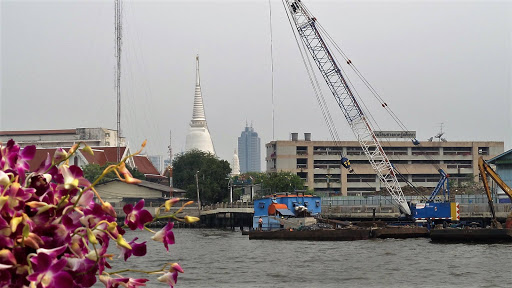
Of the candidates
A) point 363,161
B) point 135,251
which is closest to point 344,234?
point 135,251

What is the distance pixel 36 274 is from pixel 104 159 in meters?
122

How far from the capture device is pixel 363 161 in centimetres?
12888

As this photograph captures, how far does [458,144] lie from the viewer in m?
130

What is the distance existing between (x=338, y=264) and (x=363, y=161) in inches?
3547

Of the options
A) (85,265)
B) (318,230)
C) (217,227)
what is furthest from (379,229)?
(85,265)

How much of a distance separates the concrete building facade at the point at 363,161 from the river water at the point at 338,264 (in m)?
70.7

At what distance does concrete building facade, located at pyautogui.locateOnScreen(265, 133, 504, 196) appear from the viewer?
12781 cm

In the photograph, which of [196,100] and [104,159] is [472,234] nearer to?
[104,159]

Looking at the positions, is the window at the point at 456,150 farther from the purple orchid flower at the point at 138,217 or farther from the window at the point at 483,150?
the purple orchid flower at the point at 138,217

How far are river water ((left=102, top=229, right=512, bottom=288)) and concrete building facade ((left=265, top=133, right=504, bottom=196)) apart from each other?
7068 cm

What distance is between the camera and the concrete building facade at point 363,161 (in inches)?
5032

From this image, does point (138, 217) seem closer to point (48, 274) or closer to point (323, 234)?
point (48, 274)

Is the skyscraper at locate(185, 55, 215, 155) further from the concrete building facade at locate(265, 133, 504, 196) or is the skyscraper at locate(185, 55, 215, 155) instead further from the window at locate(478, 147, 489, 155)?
the window at locate(478, 147, 489, 155)

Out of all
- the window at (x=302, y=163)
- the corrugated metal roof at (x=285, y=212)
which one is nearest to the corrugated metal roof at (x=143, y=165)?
the window at (x=302, y=163)
